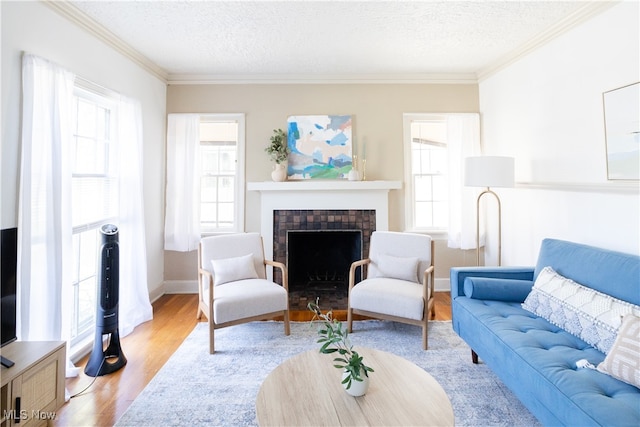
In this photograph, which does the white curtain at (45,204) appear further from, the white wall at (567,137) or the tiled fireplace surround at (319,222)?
the white wall at (567,137)

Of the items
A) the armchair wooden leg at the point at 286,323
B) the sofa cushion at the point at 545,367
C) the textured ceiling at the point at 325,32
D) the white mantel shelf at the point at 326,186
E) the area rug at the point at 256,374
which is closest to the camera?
the sofa cushion at the point at 545,367

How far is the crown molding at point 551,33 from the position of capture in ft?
7.88

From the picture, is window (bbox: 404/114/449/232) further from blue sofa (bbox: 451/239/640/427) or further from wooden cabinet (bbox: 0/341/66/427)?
wooden cabinet (bbox: 0/341/66/427)

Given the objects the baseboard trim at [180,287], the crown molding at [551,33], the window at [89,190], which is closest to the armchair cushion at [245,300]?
the window at [89,190]

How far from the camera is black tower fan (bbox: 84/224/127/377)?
2.34 meters

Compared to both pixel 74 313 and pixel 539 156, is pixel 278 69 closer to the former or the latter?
pixel 539 156

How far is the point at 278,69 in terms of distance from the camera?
149 inches

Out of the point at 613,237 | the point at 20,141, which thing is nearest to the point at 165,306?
the point at 20,141

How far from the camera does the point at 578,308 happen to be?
6.15 feet

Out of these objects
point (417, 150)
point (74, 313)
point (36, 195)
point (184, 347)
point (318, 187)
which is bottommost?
point (184, 347)

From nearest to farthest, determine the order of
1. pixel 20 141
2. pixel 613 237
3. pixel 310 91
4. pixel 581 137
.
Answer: pixel 20 141 → pixel 613 237 → pixel 581 137 → pixel 310 91

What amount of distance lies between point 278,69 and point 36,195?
2.75 m

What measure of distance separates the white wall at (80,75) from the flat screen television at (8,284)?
14.2 inches

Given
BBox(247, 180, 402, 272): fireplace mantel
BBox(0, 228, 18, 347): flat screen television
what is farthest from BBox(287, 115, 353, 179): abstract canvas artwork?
BBox(0, 228, 18, 347): flat screen television
